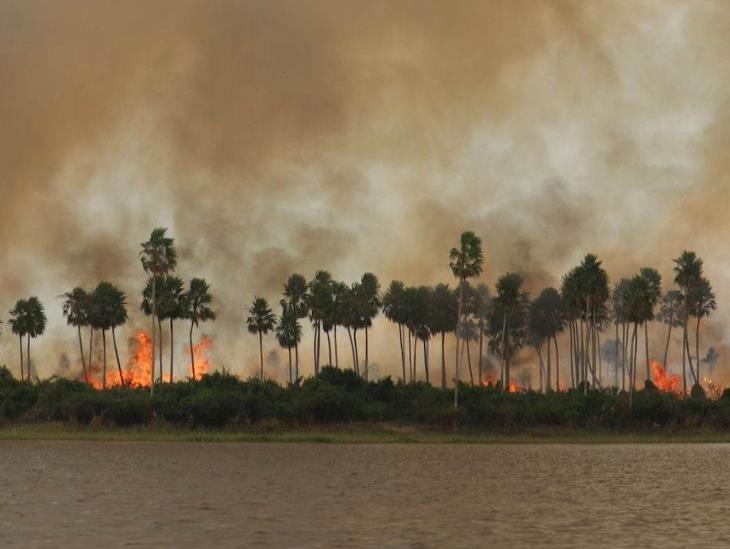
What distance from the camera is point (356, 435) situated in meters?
126

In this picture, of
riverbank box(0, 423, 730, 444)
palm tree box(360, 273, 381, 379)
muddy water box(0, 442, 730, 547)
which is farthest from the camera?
palm tree box(360, 273, 381, 379)

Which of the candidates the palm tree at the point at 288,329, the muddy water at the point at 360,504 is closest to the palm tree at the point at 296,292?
the palm tree at the point at 288,329

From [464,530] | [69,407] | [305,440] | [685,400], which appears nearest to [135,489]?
[464,530]

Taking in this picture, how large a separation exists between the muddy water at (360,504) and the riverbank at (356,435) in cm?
4863

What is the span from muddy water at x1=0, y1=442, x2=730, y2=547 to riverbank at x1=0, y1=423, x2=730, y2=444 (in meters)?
48.6

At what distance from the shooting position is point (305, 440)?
11875 cm

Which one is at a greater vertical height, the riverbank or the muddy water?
the muddy water

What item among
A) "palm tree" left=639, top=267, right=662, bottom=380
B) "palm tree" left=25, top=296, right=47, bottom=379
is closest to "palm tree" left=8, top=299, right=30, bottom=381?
"palm tree" left=25, top=296, right=47, bottom=379

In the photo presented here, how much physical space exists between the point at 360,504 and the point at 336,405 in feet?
312

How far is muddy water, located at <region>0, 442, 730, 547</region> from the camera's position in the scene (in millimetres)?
26078

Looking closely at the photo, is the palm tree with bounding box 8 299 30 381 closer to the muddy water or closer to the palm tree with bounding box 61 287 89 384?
the palm tree with bounding box 61 287 89 384

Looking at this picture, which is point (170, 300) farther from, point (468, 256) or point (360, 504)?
point (360, 504)

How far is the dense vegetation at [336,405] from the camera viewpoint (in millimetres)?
127750

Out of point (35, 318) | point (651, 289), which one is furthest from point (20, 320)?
point (651, 289)
